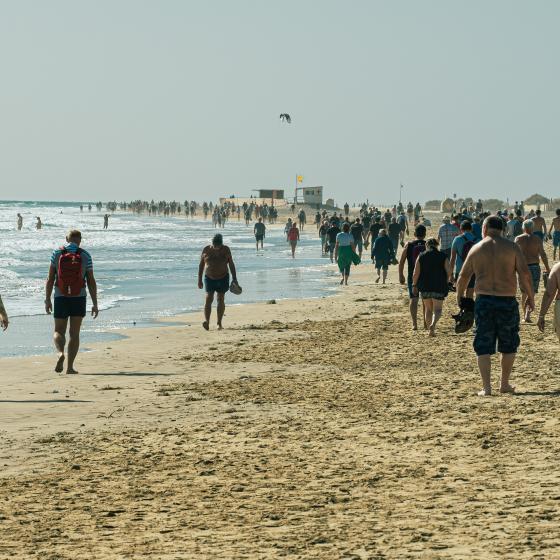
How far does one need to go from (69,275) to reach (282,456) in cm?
514

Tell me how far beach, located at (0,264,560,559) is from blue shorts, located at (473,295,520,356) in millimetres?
501

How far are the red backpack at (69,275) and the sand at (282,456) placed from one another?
0.97 meters

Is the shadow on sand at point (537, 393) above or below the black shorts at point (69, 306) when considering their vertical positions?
below

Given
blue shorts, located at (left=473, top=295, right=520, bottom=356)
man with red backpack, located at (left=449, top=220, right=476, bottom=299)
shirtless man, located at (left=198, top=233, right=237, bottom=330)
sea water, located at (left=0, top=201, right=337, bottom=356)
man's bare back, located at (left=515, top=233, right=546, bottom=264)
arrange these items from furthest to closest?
sea water, located at (left=0, top=201, right=337, bottom=356)
shirtless man, located at (left=198, top=233, right=237, bottom=330)
man's bare back, located at (left=515, top=233, right=546, bottom=264)
man with red backpack, located at (left=449, top=220, right=476, bottom=299)
blue shorts, located at (left=473, top=295, right=520, bottom=356)

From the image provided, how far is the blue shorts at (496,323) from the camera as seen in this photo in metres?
9.94

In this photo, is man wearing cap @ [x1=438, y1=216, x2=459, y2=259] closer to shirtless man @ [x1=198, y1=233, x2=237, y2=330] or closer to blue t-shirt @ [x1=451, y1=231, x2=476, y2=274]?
blue t-shirt @ [x1=451, y1=231, x2=476, y2=274]

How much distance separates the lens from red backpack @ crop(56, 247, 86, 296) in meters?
12.7

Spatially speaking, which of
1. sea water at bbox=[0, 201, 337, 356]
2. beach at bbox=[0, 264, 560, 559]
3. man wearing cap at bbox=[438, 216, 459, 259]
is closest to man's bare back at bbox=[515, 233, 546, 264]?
beach at bbox=[0, 264, 560, 559]

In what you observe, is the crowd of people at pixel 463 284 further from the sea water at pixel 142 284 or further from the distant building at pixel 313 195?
the distant building at pixel 313 195

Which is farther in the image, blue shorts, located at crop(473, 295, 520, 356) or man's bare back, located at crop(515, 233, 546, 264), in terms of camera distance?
man's bare back, located at crop(515, 233, 546, 264)

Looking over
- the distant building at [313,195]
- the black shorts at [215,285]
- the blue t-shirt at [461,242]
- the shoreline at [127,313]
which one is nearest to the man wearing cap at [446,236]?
the blue t-shirt at [461,242]

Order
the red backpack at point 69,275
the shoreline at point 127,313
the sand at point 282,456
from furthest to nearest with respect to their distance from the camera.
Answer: the shoreline at point 127,313
the red backpack at point 69,275
the sand at point 282,456

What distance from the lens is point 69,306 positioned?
12750 mm

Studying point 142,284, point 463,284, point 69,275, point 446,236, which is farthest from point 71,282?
point 142,284
